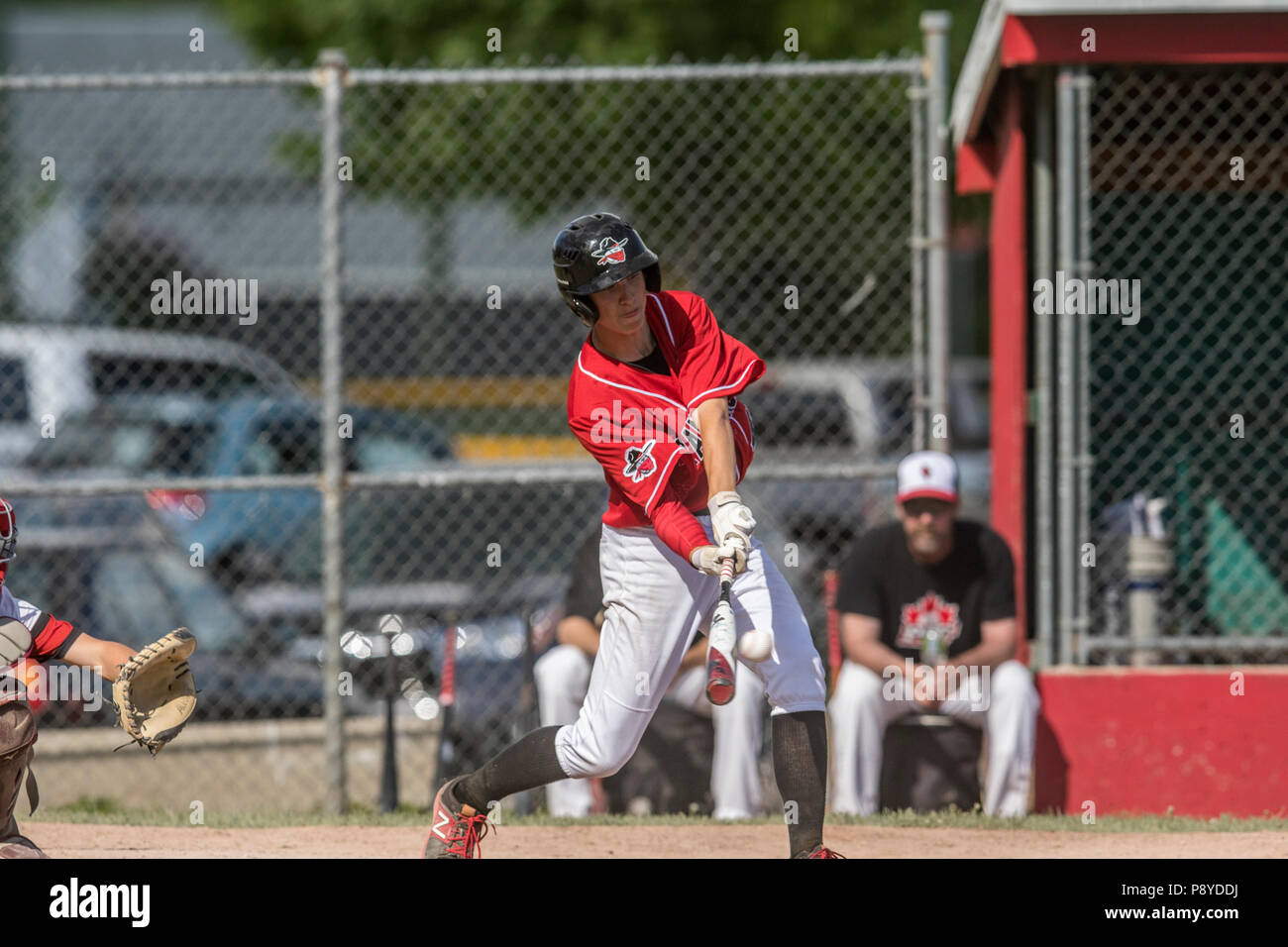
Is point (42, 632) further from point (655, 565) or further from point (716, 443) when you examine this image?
point (716, 443)

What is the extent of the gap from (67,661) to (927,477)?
3.30m

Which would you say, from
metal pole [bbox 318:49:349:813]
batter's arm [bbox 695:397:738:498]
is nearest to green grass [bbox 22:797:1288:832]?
metal pole [bbox 318:49:349:813]

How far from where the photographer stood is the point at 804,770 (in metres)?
4.20

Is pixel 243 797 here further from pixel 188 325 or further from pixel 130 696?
pixel 188 325

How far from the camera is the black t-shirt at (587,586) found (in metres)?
6.48

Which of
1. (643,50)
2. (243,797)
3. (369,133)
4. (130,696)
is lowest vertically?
(243,797)

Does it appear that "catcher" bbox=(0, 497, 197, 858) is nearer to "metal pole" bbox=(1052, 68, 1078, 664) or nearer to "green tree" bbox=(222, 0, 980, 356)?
"metal pole" bbox=(1052, 68, 1078, 664)

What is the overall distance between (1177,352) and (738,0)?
345 inches

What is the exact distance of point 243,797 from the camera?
7.08m

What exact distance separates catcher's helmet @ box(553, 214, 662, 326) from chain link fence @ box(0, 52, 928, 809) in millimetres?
2005

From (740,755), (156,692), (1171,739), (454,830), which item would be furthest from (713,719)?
(156,692)

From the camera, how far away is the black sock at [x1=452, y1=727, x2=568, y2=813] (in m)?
4.41

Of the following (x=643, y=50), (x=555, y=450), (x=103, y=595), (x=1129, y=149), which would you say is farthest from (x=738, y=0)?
(x=103, y=595)

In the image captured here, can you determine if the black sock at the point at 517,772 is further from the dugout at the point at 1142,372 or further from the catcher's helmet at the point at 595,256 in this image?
the dugout at the point at 1142,372
